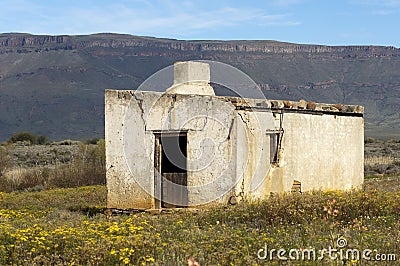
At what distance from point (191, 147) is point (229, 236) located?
426 cm

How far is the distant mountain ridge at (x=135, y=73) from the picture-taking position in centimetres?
7982

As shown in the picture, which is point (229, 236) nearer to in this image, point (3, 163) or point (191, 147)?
point (191, 147)

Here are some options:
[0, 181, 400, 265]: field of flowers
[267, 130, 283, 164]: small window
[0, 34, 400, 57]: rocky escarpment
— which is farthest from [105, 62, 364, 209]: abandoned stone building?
[0, 34, 400, 57]: rocky escarpment

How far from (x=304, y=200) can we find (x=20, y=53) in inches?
4232

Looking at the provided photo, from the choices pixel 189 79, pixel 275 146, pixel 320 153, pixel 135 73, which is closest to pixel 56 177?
pixel 189 79

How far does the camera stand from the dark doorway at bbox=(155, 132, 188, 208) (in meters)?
12.9

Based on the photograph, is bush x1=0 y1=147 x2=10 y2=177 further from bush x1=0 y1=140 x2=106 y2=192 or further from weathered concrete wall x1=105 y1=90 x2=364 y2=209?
weathered concrete wall x1=105 y1=90 x2=364 y2=209

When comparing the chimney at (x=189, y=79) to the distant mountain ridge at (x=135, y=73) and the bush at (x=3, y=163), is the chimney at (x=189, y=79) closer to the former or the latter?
the bush at (x=3, y=163)

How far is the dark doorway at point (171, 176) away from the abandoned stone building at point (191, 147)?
0.07 ft

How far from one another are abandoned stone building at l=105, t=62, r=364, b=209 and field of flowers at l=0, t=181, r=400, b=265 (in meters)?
1.13

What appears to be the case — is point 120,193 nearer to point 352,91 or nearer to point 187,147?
point 187,147

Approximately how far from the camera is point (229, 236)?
863 centimetres

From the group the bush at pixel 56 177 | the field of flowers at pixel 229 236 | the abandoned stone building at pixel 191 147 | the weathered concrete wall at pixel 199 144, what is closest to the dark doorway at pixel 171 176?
the abandoned stone building at pixel 191 147

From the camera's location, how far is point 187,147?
12.7 meters
